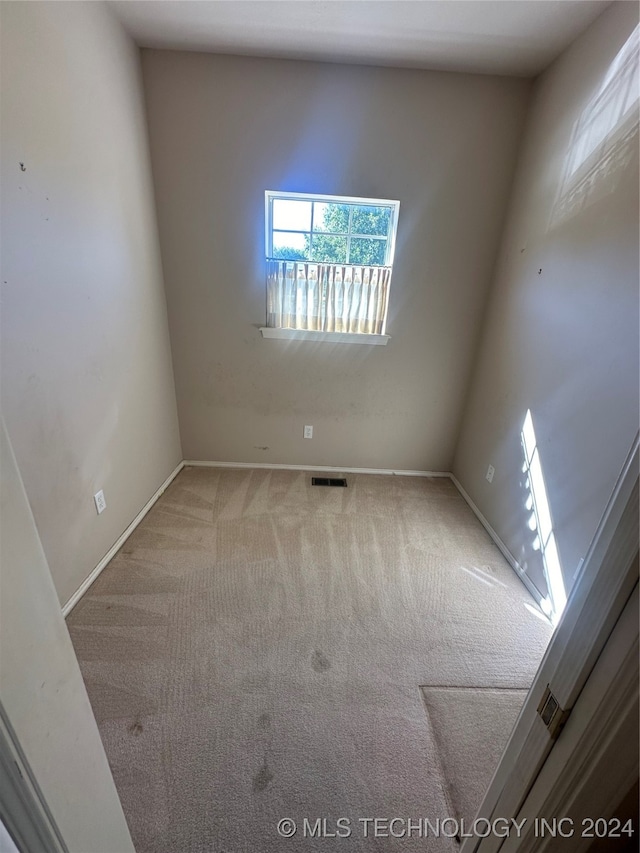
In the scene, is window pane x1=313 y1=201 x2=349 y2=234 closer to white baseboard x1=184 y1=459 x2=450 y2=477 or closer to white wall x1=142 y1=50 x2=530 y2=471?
white wall x1=142 y1=50 x2=530 y2=471

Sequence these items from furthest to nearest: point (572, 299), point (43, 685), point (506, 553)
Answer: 1. point (506, 553)
2. point (572, 299)
3. point (43, 685)

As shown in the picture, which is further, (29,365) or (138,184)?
(138,184)

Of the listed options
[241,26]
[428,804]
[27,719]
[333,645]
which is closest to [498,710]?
[428,804]

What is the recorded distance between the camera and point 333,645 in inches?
60.4

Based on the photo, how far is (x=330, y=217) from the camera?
2348 millimetres

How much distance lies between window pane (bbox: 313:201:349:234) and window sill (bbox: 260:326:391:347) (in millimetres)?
682

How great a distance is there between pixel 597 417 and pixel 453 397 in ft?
4.26

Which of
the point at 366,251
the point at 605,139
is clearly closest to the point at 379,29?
the point at 366,251

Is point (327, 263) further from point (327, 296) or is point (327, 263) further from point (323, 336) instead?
point (323, 336)

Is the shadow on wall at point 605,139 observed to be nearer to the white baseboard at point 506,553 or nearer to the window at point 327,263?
the window at point 327,263

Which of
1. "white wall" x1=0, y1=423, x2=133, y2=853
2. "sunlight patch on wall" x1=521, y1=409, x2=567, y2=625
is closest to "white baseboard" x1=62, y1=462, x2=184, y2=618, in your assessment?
"white wall" x1=0, y1=423, x2=133, y2=853

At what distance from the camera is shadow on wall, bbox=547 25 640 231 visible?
1.42m

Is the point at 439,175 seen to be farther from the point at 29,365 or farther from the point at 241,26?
the point at 29,365

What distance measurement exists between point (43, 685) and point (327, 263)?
2446 millimetres
